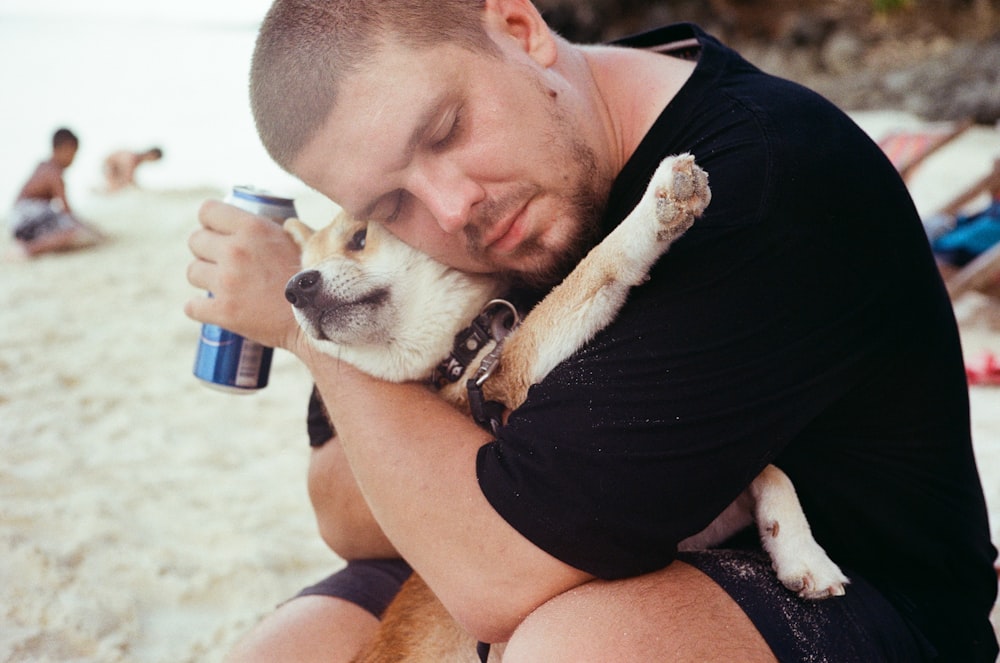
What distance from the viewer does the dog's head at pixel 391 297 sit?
188 centimetres

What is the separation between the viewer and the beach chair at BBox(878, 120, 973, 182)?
5855mm

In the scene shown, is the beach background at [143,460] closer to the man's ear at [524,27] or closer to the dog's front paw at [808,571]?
the man's ear at [524,27]

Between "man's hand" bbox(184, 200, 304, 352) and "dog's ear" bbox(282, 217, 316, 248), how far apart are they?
0.47ft

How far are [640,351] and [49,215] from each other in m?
6.95

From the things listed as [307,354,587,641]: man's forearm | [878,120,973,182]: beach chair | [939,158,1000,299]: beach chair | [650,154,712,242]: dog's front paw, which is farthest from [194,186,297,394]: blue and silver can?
[878,120,973,182]: beach chair

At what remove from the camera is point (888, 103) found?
1062 cm

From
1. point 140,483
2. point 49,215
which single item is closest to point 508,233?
point 140,483

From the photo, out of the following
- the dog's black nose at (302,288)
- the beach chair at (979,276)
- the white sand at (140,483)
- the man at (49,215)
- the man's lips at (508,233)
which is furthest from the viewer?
the man at (49,215)

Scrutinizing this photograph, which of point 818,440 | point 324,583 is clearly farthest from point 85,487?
point 818,440

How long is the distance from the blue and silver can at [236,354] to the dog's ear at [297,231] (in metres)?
0.09

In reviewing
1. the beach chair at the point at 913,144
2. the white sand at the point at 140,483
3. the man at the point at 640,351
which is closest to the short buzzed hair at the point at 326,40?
the man at the point at 640,351

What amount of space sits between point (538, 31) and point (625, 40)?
465mm

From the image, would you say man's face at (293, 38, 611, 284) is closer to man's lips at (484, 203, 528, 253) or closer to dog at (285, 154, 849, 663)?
man's lips at (484, 203, 528, 253)

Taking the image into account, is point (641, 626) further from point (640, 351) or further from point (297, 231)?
point (297, 231)
